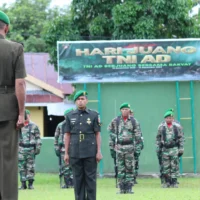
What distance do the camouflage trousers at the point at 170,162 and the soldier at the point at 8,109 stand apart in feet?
37.6

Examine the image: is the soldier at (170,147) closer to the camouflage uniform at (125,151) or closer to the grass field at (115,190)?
the grass field at (115,190)

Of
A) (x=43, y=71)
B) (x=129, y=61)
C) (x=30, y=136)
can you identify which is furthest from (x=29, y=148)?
(x=43, y=71)

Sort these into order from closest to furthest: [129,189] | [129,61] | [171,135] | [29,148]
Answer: [129,189]
[171,135]
[29,148]
[129,61]

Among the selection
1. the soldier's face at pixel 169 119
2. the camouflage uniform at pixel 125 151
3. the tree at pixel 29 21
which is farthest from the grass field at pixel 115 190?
the tree at pixel 29 21

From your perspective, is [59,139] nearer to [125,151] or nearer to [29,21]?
[125,151]

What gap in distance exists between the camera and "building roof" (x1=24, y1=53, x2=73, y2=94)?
3288 centimetres

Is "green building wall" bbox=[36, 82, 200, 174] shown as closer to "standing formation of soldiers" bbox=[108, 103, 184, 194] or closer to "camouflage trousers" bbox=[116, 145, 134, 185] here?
"standing formation of soldiers" bbox=[108, 103, 184, 194]

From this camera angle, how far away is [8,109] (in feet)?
22.7

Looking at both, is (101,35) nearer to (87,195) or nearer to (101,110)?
(101,110)

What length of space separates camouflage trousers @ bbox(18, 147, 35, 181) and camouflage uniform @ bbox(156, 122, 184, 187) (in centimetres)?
324

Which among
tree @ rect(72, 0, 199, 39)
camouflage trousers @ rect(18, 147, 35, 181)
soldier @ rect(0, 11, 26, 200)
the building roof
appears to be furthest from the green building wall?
soldier @ rect(0, 11, 26, 200)

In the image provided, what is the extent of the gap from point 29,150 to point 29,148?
5cm

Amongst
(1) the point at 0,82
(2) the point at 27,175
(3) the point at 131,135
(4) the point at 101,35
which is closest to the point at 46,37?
(4) the point at 101,35

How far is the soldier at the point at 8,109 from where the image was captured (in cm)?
691
